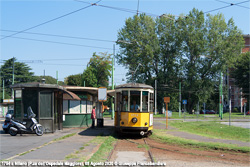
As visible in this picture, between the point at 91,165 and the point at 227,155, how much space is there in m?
5.31

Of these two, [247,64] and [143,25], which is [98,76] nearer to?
[143,25]

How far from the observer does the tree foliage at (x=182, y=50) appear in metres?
58.1

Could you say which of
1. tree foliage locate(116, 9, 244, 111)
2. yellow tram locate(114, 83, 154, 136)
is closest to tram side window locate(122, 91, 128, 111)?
yellow tram locate(114, 83, 154, 136)

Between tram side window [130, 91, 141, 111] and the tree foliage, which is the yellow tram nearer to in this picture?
tram side window [130, 91, 141, 111]

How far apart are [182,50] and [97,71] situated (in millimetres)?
17066

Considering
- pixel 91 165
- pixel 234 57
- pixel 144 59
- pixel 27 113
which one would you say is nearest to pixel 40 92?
pixel 27 113

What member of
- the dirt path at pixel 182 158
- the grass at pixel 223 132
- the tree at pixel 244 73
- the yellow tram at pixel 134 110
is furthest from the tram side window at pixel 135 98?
the tree at pixel 244 73

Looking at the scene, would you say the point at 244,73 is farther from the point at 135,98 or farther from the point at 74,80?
the point at 135,98

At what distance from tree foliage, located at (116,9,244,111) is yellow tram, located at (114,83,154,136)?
40.2 meters

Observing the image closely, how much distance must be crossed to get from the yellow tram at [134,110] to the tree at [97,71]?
43449 mm

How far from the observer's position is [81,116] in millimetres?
24328

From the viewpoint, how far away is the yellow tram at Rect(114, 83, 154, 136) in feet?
54.1

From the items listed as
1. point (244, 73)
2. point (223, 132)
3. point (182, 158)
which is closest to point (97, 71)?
point (244, 73)

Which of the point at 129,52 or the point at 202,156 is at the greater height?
the point at 129,52
